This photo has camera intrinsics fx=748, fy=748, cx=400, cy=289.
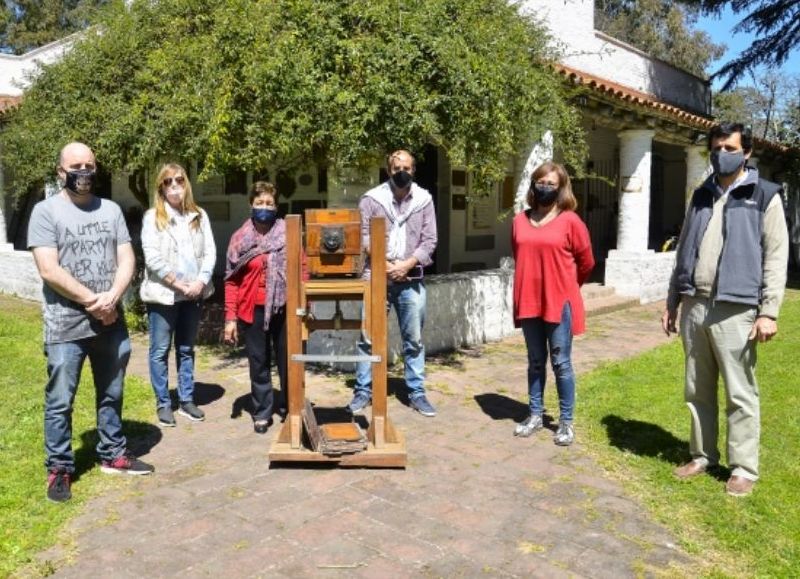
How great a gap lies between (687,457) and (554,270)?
1397mm

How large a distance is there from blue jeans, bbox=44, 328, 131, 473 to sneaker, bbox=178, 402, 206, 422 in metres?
1.02

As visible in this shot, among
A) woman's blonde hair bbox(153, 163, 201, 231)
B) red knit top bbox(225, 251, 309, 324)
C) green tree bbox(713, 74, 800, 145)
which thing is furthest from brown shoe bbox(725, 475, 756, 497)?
green tree bbox(713, 74, 800, 145)

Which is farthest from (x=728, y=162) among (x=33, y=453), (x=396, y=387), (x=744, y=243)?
(x=33, y=453)

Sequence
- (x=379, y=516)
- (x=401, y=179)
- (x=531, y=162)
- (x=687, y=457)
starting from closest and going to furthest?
(x=379, y=516) < (x=687, y=457) < (x=401, y=179) < (x=531, y=162)

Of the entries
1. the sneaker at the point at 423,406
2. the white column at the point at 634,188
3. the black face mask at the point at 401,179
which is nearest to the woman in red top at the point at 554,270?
the black face mask at the point at 401,179

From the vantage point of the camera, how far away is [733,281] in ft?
12.7

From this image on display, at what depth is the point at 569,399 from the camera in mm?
4785

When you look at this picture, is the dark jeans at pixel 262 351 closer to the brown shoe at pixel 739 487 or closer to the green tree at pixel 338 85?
the green tree at pixel 338 85

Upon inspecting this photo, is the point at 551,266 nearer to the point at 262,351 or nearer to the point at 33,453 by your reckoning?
the point at 262,351

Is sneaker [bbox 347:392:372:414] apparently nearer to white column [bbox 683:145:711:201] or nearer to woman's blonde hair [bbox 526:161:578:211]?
woman's blonde hair [bbox 526:161:578:211]

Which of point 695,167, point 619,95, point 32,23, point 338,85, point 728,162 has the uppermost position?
point 32,23

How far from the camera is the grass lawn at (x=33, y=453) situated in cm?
343

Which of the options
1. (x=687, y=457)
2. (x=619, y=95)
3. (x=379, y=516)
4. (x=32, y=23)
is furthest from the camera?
(x=32, y=23)

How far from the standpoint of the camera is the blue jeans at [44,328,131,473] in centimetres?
383
